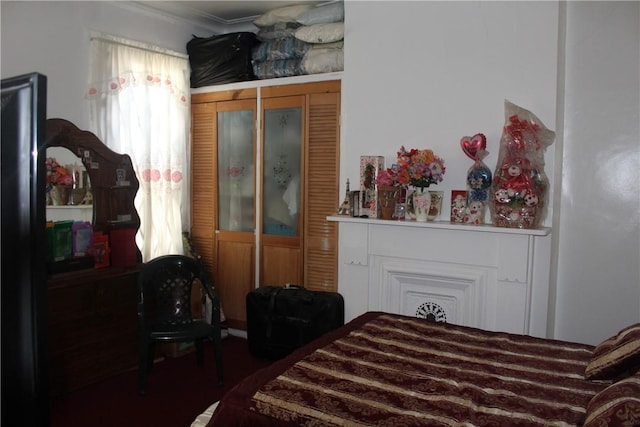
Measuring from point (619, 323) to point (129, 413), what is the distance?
2.87 m

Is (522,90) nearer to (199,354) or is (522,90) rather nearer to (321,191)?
(321,191)

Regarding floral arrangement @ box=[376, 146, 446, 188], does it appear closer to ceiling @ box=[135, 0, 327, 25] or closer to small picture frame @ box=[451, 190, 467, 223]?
small picture frame @ box=[451, 190, 467, 223]

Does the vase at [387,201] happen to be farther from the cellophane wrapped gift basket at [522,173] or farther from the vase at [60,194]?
the vase at [60,194]

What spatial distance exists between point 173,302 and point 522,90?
8.50ft

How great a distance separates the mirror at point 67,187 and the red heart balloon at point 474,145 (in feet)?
7.98

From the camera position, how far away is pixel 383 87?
3.35 m

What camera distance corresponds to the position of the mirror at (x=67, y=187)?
3.17 meters

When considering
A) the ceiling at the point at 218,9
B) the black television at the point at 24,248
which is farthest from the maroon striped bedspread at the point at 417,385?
the ceiling at the point at 218,9

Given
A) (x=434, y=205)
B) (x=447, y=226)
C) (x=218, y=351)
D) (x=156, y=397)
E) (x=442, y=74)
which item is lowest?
(x=156, y=397)

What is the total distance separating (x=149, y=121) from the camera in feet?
13.0

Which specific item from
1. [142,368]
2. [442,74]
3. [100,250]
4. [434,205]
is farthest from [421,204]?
[100,250]

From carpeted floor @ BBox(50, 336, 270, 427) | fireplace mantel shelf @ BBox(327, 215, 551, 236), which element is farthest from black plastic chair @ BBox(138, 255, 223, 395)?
fireplace mantel shelf @ BBox(327, 215, 551, 236)

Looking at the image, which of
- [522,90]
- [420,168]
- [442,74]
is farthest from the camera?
[442,74]

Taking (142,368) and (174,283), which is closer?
(142,368)
